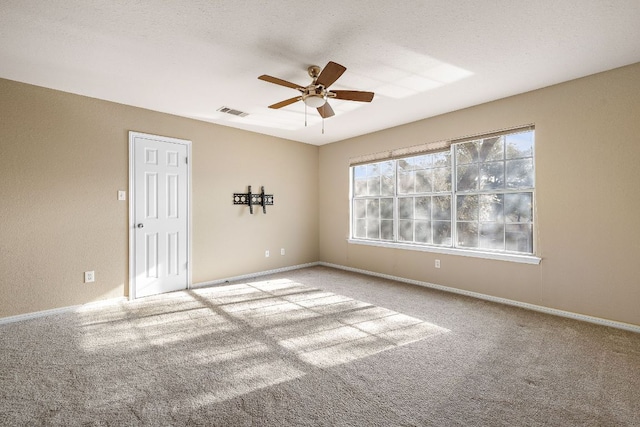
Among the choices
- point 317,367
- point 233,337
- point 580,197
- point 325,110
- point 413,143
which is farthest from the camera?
point 413,143

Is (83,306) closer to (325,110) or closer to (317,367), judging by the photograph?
(317,367)

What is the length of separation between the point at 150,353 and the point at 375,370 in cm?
182

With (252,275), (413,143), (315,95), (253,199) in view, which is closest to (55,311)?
(252,275)

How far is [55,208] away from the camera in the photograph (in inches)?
134

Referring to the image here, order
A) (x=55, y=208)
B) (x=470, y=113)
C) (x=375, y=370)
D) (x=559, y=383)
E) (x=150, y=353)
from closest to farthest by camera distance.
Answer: (x=559, y=383) < (x=375, y=370) < (x=150, y=353) < (x=55, y=208) < (x=470, y=113)

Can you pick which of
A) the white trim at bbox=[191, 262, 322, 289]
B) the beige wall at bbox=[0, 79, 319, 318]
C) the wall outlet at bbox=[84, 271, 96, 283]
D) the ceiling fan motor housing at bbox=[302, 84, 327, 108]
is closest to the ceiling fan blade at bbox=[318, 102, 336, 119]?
the ceiling fan motor housing at bbox=[302, 84, 327, 108]

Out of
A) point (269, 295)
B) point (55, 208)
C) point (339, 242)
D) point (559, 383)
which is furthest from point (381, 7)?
point (339, 242)

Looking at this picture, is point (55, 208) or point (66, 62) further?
point (55, 208)

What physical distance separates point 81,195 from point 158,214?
2.87 feet

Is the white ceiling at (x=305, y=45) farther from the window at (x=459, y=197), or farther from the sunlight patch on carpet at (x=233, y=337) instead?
the sunlight patch on carpet at (x=233, y=337)

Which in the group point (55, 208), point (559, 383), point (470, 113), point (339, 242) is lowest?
point (559, 383)

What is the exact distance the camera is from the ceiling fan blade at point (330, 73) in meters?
2.34

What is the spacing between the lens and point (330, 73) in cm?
247

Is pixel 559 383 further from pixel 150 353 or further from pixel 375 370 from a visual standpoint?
pixel 150 353
